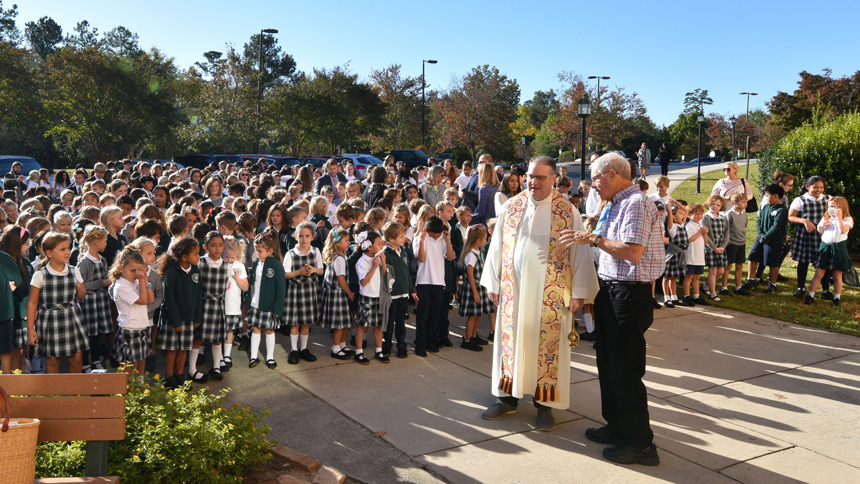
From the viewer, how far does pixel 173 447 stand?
3783 millimetres

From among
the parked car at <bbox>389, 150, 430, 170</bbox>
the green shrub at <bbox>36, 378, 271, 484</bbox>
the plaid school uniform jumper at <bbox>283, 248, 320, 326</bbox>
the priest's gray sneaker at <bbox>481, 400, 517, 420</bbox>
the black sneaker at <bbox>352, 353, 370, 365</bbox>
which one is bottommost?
the priest's gray sneaker at <bbox>481, 400, 517, 420</bbox>

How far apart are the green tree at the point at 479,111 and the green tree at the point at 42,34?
57.2 m

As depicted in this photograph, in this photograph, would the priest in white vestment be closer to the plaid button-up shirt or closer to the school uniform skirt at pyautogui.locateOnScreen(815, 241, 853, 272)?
the plaid button-up shirt

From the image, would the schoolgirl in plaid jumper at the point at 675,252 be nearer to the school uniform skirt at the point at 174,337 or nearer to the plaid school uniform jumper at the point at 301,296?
the plaid school uniform jumper at the point at 301,296

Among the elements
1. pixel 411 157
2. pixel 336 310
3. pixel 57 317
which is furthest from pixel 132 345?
pixel 411 157

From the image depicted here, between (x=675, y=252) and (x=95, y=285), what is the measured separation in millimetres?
7366

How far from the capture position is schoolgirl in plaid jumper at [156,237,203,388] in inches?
241

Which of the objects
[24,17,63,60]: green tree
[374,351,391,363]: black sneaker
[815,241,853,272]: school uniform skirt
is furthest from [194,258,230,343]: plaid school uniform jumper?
[24,17,63,60]: green tree

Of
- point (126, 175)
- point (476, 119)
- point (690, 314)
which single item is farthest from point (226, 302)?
point (476, 119)

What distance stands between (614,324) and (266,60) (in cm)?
7894

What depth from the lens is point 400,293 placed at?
23.4 feet

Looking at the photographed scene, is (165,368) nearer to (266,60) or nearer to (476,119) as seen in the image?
(476,119)

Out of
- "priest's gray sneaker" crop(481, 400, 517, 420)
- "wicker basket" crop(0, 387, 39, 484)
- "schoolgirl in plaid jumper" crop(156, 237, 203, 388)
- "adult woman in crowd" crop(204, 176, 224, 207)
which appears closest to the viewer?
"wicker basket" crop(0, 387, 39, 484)

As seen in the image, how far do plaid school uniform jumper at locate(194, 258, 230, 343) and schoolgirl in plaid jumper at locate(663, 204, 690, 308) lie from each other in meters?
6.10
